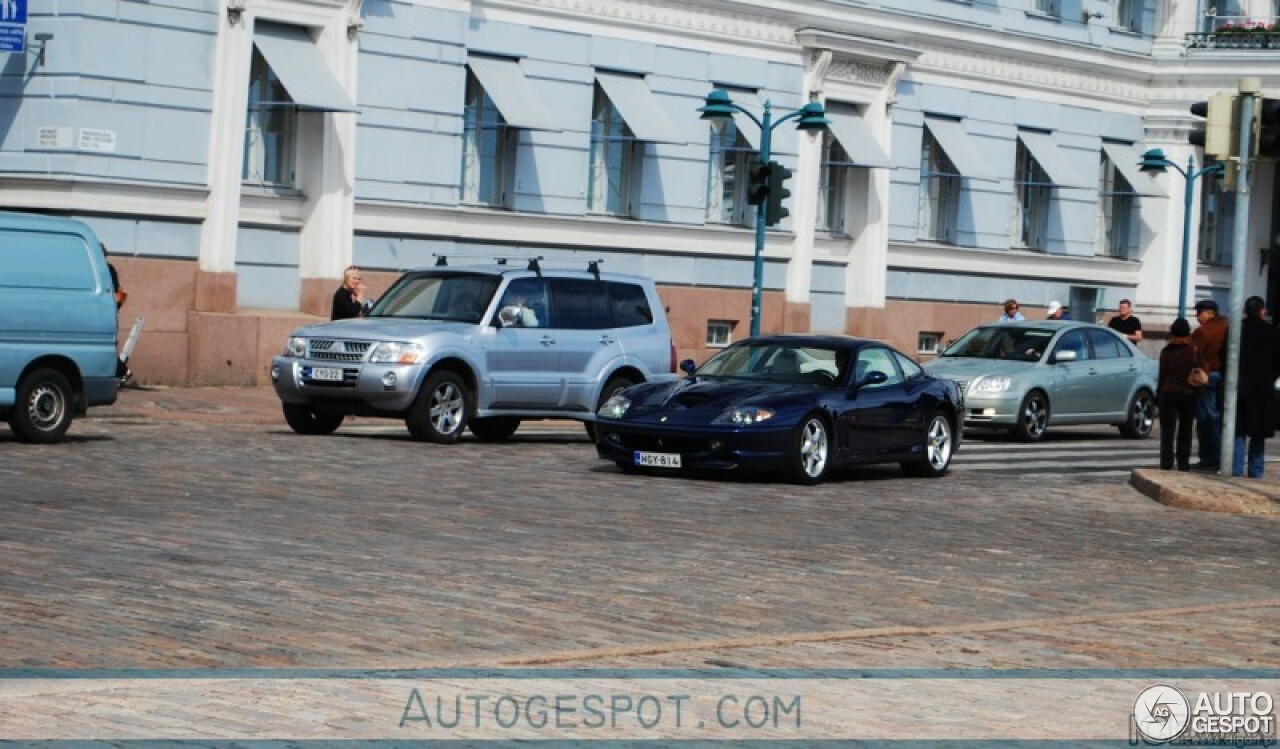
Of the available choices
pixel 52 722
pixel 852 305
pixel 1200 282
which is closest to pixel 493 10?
pixel 852 305

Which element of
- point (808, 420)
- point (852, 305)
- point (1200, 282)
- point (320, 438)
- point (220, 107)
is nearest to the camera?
point (808, 420)

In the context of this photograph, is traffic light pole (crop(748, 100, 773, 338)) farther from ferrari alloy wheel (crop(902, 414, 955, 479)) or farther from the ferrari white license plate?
the ferrari white license plate

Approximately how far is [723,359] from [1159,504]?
4.00 m

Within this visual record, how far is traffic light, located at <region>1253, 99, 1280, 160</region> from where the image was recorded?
800 inches

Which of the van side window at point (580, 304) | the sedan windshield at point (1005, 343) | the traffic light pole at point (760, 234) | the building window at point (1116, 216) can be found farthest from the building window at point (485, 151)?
the building window at point (1116, 216)

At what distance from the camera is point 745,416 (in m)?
20.2

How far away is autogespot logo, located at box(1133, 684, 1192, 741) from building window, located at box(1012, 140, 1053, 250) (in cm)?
3658

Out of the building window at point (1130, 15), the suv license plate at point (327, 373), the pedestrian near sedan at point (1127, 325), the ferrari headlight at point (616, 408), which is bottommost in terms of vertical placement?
the ferrari headlight at point (616, 408)

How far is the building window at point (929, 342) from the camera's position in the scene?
4375 cm

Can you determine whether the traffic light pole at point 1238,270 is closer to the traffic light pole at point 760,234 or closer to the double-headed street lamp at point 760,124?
the double-headed street lamp at point 760,124

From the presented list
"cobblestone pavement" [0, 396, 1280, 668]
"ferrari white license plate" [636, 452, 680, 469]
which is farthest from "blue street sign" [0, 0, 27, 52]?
"ferrari white license plate" [636, 452, 680, 469]

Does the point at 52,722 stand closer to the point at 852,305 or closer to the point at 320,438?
the point at 320,438

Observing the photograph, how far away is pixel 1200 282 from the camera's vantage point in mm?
49844

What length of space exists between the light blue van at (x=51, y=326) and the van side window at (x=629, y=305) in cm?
565
